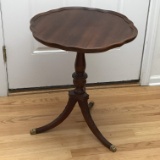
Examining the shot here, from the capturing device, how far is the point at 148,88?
2.32 m

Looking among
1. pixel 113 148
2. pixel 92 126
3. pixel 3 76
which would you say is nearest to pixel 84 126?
pixel 92 126

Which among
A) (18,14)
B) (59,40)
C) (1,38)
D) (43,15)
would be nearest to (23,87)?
(1,38)

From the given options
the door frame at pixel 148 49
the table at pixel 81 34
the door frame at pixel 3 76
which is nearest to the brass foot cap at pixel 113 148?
the table at pixel 81 34

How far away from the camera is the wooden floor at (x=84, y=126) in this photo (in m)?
1.71

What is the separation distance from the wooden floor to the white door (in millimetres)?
101

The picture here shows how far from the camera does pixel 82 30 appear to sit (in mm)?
1530

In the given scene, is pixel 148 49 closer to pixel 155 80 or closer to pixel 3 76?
pixel 155 80

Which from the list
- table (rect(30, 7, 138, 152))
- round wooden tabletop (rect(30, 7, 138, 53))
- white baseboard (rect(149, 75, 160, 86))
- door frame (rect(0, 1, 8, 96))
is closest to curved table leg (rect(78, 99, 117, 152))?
table (rect(30, 7, 138, 152))

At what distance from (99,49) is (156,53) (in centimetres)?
98

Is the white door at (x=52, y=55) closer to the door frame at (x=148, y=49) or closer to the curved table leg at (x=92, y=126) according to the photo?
the door frame at (x=148, y=49)

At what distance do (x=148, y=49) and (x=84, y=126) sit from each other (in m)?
0.74

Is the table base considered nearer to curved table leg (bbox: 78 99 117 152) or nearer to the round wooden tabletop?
curved table leg (bbox: 78 99 117 152)

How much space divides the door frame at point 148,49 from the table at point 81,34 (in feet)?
1.44

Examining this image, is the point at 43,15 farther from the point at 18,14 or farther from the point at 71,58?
the point at 71,58
